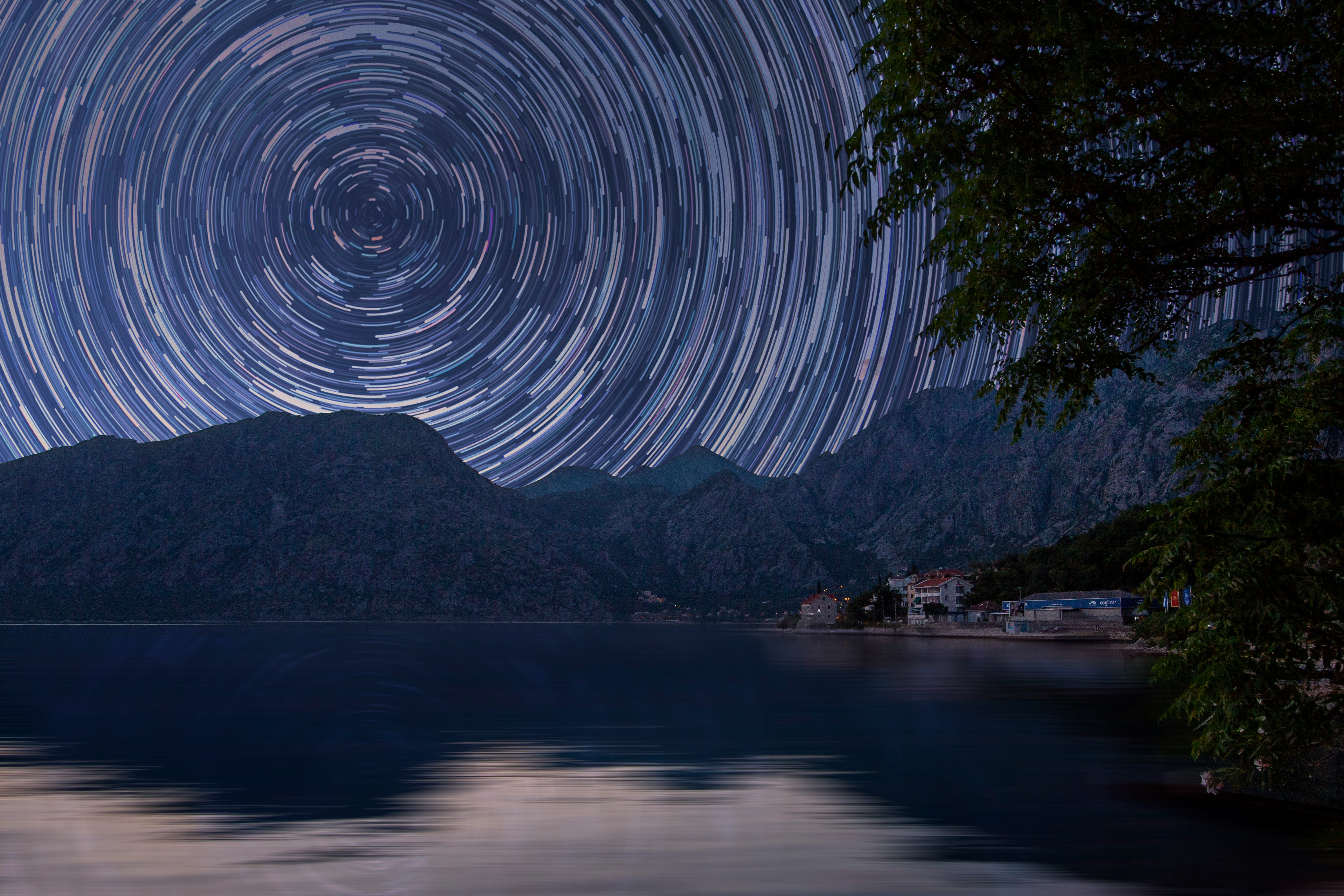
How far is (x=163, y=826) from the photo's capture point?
23828mm

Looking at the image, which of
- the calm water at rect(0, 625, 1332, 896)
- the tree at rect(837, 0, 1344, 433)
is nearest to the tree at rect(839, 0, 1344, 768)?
the tree at rect(837, 0, 1344, 433)

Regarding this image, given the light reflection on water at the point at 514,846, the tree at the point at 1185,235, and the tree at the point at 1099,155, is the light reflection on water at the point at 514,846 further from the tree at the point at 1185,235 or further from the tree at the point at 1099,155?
the tree at the point at 1099,155

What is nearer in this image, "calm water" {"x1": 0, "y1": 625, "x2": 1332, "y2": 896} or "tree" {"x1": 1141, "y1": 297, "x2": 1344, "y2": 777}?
"tree" {"x1": 1141, "y1": 297, "x2": 1344, "y2": 777}

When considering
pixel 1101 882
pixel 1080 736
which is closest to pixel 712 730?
pixel 1080 736

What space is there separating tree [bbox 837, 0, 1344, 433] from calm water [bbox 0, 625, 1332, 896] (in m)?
9.20

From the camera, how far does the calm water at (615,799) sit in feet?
60.5

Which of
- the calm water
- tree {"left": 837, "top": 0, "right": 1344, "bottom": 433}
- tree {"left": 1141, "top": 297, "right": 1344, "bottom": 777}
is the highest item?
tree {"left": 837, "top": 0, "right": 1344, "bottom": 433}

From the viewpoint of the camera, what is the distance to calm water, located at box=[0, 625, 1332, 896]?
1844 cm

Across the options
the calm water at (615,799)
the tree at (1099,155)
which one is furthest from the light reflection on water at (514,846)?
the tree at (1099,155)

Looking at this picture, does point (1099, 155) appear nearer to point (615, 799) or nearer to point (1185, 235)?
point (1185, 235)

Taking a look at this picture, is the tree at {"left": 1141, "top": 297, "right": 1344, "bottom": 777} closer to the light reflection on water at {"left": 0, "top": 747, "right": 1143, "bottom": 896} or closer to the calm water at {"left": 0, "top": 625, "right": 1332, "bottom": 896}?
the calm water at {"left": 0, "top": 625, "right": 1332, "bottom": 896}

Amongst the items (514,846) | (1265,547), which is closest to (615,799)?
(514,846)

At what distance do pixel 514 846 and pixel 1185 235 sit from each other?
54.6 feet

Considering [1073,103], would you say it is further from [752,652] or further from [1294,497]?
[752,652]
